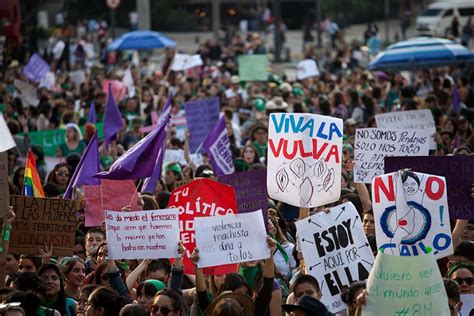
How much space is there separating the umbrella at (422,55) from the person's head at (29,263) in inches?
537

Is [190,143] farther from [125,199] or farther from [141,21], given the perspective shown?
[141,21]

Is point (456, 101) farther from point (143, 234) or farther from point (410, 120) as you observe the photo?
point (143, 234)

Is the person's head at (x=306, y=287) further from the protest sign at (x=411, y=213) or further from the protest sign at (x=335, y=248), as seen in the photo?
the protest sign at (x=411, y=213)

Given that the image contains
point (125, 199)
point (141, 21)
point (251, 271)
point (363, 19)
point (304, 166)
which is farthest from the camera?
point (363, 19)

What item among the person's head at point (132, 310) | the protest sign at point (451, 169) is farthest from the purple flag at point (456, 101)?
the person's head at point (132, 310)

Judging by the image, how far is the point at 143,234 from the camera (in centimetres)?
927

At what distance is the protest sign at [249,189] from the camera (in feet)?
35.4

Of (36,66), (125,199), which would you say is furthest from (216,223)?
(36,66)

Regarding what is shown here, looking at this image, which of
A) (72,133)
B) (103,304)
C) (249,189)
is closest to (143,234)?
(103,304)

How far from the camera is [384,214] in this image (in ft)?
30.2

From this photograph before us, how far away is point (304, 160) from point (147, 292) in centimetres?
187

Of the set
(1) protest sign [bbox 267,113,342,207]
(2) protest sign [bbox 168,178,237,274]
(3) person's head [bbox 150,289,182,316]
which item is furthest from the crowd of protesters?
(1) protest sign [bbox 267,113,342,207]

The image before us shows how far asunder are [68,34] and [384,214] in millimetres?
38565

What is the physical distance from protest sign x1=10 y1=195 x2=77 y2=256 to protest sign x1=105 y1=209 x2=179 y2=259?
2.63ft
